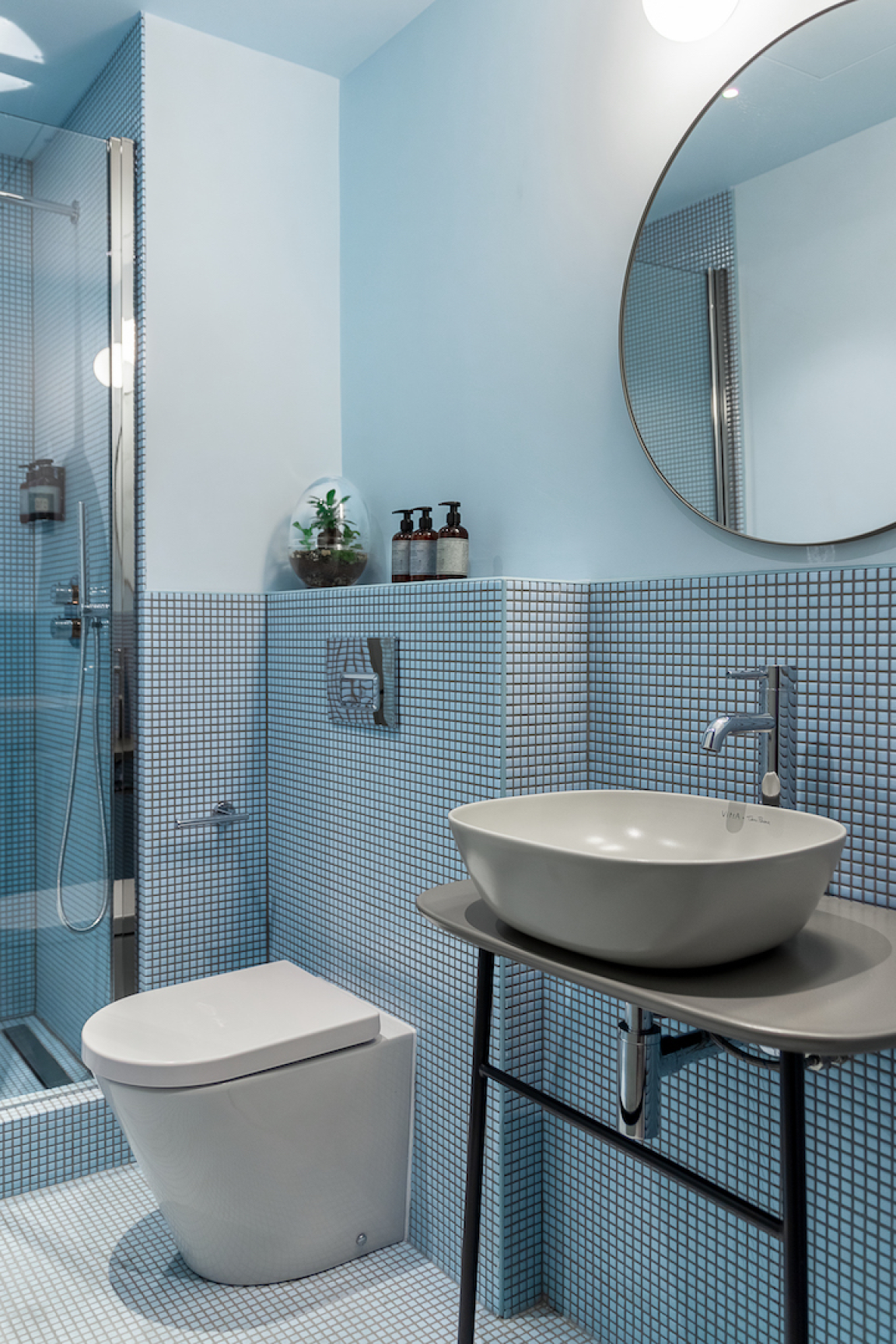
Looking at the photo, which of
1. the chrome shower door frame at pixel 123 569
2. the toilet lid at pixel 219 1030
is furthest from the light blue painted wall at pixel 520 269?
the toilet lid at pixel 219 1030

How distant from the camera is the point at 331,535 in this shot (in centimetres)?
221

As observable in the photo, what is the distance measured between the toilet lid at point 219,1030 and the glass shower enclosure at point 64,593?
1.23 ft

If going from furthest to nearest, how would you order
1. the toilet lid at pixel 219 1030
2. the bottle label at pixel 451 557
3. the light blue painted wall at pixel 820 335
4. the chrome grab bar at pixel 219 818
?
1. the chrome grab bar at pixel 219 818
2. the bottle label at pixel 451 557
3. the toilet lid at pixel 219 1030
4. the light blue painted wall at pixel 820 335

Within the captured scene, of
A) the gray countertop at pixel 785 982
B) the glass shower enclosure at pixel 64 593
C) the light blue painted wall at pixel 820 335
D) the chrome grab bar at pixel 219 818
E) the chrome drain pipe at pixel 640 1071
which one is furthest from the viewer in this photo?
the chrome grab bar at pixel 219 818

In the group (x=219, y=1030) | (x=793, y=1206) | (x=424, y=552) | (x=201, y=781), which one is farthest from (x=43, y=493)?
(x=793, y=1206)

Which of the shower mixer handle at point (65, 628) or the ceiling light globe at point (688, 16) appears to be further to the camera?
the shower mixer handle at point (65, 628)

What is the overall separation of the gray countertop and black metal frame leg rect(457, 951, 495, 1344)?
0.17 m

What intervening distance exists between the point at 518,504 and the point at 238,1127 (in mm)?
1209

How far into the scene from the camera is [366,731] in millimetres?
1971

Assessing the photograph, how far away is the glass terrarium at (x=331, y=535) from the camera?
7.25 ft

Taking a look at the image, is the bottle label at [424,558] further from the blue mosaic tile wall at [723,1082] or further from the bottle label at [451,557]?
the blue mosaic tile wall at [723,1082]

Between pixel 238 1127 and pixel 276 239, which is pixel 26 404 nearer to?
pixel 276 239

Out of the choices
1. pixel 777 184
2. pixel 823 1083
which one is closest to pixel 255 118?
pixel 777 184

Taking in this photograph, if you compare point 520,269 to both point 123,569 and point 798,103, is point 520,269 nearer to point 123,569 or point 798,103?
point 798,103
